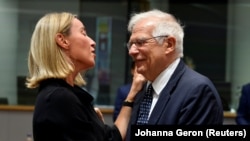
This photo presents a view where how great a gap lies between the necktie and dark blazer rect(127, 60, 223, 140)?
3.8 inches

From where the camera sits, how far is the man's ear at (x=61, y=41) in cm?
241

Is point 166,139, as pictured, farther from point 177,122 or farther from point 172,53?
point 172,53

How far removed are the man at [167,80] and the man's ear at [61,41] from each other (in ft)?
1.50

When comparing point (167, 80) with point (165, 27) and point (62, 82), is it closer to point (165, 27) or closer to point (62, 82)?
point (165, 27)

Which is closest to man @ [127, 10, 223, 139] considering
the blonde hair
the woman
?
the woman

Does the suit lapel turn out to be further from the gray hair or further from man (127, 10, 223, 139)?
the gray hair

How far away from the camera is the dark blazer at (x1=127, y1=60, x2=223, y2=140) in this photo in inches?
97.0

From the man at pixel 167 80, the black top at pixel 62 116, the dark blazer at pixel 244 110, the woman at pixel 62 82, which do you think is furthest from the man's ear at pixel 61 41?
the dark blazer at pixel 244 110

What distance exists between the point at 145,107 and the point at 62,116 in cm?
61

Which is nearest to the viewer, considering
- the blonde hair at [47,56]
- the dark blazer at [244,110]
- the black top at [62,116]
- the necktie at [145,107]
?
→ the black top at [62,116]

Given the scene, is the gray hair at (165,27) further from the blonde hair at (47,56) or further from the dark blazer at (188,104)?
the blonde hair at (47,56)

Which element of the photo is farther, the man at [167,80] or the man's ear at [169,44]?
the man's ear at [169,44]

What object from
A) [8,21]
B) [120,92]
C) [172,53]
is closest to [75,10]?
[8,21]

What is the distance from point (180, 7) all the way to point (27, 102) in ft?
8.77
